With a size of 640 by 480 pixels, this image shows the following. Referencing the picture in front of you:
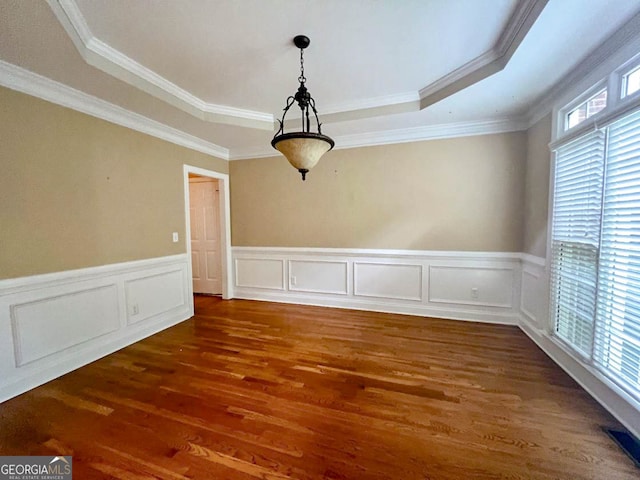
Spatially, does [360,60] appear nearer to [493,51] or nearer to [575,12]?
[493,51]

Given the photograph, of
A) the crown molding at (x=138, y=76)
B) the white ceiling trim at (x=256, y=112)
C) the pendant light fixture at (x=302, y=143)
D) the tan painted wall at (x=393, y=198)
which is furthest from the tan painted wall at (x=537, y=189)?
the crown molding at (x=138, y=76)

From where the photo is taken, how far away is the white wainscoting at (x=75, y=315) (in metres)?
2.21

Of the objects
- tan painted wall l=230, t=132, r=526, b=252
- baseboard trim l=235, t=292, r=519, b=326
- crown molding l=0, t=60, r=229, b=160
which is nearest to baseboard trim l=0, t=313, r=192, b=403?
baseboard trim l=235, t=292, r=519, b=326

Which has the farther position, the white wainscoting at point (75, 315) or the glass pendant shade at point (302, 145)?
the white wainscoting at point (75, 315)

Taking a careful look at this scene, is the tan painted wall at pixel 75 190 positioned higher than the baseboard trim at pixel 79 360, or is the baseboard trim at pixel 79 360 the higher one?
the tan painted wall at pixel 75 190

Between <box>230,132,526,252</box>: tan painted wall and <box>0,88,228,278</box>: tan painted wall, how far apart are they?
57.8 inches

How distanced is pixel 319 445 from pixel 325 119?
10.9ft

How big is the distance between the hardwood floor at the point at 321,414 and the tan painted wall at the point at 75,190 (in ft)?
3.71

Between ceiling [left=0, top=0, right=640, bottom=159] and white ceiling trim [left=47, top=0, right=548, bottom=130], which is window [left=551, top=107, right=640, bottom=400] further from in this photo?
white ceiling trim [left=47, top=0, right=548, bottom=130]

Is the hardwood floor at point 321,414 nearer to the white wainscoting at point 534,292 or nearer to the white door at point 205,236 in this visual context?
the white wainscoting at point 534,292

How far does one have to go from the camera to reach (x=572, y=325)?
7.87 feet

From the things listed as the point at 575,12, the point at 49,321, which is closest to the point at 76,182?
the point at 49,321

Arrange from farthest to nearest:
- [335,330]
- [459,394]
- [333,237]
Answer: [333,237], [335,330], [459,394]

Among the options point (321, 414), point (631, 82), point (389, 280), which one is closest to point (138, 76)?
point (321, 414)
